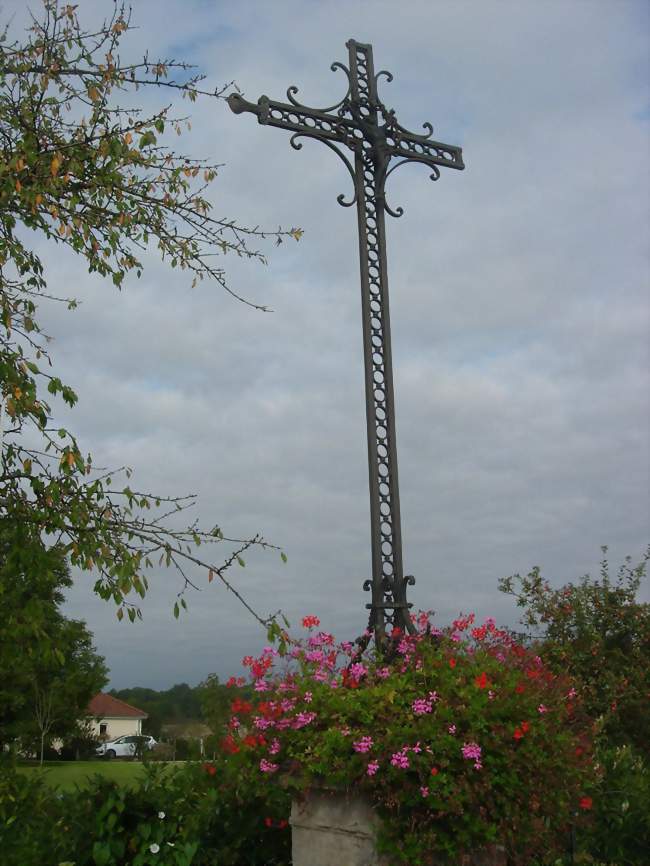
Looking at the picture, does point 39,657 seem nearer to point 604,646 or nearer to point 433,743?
point 433,743

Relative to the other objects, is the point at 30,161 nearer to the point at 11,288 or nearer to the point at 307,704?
the point at 11,288

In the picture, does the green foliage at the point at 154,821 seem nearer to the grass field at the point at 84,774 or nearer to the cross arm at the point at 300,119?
the grass field at the point at 84,774

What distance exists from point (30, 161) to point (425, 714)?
3405 mm

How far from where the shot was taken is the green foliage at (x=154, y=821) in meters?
4.29

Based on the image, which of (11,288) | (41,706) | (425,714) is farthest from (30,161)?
(41,706)

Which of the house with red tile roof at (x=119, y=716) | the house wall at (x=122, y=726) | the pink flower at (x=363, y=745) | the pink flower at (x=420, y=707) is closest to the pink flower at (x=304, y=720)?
the pink flower at (x=363, y=745)

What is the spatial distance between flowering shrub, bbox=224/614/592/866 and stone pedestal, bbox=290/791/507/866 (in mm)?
76

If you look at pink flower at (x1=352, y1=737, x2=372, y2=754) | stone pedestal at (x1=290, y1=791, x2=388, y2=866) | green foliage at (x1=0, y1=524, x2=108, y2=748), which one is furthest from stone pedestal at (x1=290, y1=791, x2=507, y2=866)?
green foliage at (x1=0, y1=524, x2=108, y2=748)

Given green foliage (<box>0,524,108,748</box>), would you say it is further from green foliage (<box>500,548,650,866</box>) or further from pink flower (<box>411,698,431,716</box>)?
green foliage (<box>500,548,650,866</box>)

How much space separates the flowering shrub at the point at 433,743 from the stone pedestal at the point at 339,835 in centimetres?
8

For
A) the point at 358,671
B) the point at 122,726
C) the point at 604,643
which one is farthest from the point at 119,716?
the point at 358,671

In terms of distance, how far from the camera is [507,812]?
12.9 feet

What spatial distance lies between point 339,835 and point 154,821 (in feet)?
3.42

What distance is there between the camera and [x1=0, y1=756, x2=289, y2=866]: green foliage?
14.1 feet
